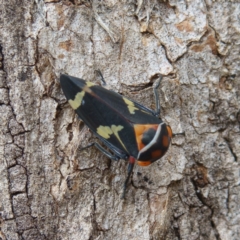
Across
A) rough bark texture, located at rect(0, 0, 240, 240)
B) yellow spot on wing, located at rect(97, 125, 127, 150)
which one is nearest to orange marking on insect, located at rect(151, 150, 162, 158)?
rough bark texture, located at rect(0, 0, 240, 240)

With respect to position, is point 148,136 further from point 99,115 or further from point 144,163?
point 99,115

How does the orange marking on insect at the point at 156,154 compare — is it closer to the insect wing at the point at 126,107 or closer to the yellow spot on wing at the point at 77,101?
the insect wing at the point at 126,107

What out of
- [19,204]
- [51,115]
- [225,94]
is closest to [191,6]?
[225,94]

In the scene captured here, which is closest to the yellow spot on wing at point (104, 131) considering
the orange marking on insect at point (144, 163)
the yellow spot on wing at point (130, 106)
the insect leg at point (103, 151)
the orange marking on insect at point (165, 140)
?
the insect leg at point (103, 151)

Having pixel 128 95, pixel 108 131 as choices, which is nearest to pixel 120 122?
pixel 108 131

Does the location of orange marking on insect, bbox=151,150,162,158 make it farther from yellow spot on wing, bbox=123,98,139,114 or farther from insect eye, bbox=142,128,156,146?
yellow spot on wing, bbox=123,98,139,114

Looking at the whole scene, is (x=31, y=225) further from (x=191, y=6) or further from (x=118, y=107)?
(x=191, y=6)
